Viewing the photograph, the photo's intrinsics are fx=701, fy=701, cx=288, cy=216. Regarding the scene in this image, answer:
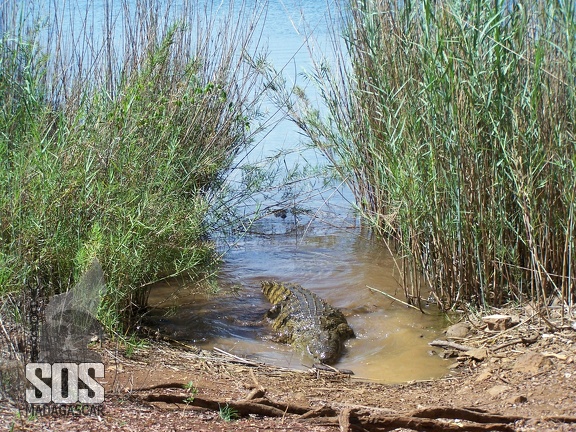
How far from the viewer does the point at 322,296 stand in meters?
7.54

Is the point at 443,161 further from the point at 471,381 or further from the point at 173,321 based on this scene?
the point at 173,321

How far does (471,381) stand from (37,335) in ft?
9.16

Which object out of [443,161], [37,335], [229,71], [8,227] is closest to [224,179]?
[229,71]

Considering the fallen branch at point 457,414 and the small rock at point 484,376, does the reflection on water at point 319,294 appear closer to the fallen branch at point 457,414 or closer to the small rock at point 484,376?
the small rock at point 484,376

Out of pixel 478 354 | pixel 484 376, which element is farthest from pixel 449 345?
pixel 484 376

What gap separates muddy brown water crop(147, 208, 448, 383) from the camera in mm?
5617

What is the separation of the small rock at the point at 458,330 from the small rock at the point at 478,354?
1.36 feet

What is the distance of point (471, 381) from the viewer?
4.67 meters

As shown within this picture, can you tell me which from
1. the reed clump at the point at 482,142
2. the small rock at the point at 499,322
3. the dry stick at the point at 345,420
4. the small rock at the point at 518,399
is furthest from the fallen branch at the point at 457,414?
the small rock at the point at 499,322

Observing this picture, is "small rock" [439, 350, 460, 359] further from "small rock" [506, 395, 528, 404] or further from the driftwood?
the driftwood

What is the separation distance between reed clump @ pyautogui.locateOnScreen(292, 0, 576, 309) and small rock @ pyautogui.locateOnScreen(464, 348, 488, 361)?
1.90 ft

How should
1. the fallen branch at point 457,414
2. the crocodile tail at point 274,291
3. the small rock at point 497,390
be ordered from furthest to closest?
1. the crocodile tail at point 274,291
2. the small rock at point 497,390
3. the fallen branch at point 457,414

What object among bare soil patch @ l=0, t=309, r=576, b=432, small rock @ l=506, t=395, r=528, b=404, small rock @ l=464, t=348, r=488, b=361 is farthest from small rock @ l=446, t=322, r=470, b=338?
small rock @ l=506, t=395, r=528, b=404

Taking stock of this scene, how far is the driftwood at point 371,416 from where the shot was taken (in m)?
3.31
